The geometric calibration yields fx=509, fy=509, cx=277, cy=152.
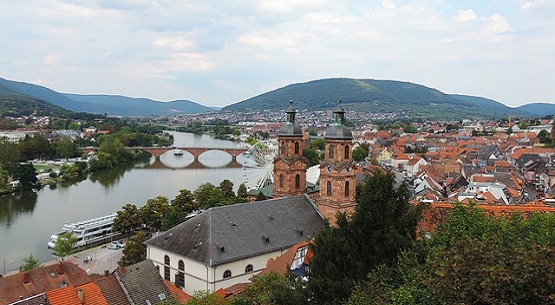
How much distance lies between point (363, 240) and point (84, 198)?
140 feet

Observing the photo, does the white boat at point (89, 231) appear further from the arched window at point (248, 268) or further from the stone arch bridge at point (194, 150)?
the stone arch bridge at point (194, 150)

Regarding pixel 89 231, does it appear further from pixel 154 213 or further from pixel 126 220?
pixel 154 213

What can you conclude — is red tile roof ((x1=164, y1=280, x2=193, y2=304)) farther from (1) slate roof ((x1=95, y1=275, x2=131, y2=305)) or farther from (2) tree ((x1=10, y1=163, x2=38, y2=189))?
(2) tree ((x1=10, y1=163, x2=38, y2=189))

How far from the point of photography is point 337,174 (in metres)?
24.7

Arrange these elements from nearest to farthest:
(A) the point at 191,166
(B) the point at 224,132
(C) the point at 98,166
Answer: (C) the point at 98,166, (A) the point at 191,166, (B) the point at 224,132

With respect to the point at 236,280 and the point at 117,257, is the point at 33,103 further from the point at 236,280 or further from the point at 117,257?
the point at 236,280

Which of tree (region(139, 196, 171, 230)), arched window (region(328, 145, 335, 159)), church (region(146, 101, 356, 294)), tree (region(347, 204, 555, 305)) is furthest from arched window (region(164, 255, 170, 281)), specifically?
tree (region(347, 204, 555, 305))

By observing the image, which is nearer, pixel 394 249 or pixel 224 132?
pixel 394 249

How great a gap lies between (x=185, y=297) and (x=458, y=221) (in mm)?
10801

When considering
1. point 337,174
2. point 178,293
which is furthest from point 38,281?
point 337,174

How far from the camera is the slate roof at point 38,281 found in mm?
17827

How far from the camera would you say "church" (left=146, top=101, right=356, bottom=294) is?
65.1 ft

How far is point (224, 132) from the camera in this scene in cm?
15988

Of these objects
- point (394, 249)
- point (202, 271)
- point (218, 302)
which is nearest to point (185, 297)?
point (202, 271)
